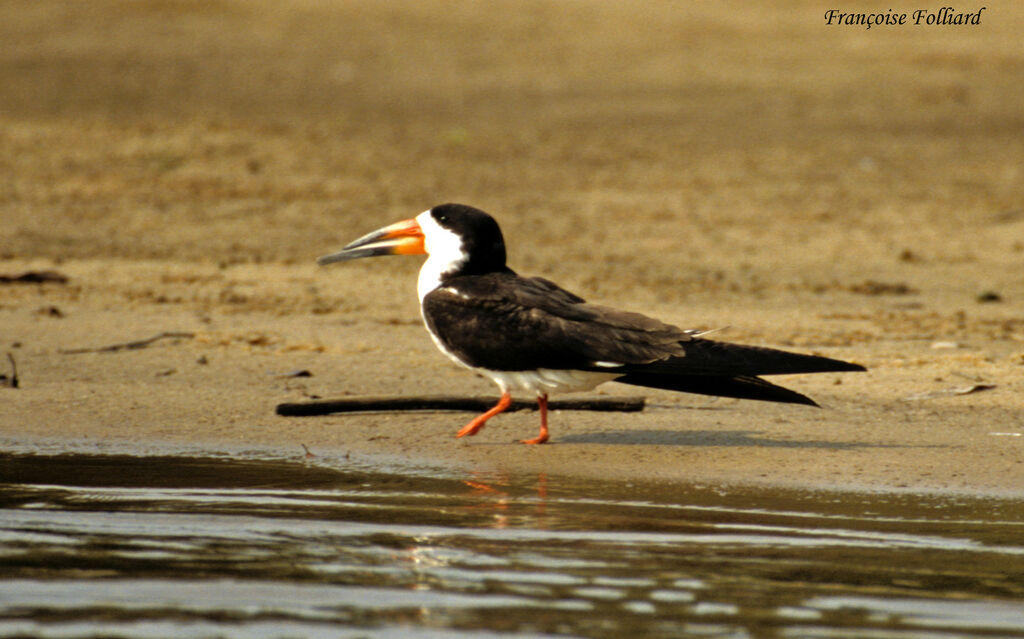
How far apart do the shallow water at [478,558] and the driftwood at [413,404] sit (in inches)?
25.4

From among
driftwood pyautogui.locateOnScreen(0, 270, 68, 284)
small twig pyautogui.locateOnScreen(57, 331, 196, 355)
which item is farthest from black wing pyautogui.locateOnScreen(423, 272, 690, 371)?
driftwood pyautogui.locateOnScreen(0, 270, 68, 284)

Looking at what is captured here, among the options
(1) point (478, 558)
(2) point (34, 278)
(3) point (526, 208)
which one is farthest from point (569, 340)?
(3) point (526, 208)

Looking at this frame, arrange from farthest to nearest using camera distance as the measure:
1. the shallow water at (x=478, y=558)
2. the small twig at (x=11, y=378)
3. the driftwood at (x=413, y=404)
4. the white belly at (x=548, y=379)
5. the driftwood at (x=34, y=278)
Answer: the driftwood at (x=34, y=278), the small twig at (x=11, y=378), the driftwood at (x=413, y=404), the white belly at (x=548, y=379), the shallow water at (x=478, y=558)

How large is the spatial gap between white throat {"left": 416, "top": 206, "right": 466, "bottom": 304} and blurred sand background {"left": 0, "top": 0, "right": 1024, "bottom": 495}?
22.2 inches

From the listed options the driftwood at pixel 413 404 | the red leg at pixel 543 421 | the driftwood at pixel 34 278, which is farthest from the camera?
the driftwood at pixel 34 278

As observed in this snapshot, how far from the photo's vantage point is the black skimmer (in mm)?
5340

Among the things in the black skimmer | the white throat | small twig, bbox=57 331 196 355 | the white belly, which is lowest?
small twig, bbox=57 331 196 355

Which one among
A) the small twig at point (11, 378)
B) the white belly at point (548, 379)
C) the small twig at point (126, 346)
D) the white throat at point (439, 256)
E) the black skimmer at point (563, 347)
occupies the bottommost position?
the small twig at point (11, 378)

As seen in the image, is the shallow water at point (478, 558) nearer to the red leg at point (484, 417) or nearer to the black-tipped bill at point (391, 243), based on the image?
the red leg at point (484, 417)

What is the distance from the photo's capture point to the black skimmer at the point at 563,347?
17.5 ft

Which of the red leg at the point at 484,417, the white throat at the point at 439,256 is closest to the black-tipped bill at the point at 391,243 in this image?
the white throat at the point at 439,256

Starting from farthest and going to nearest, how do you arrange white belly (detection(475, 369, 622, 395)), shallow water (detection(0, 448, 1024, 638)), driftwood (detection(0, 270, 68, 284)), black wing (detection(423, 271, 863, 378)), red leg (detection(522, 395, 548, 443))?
1. driftwood (detection(0, 270, 68, 284))
2. red leg (detection(522, 395, 548, 443))
3. white belly (detection(475, 369, 622, 395))
4. black wing (detection(423, 271, 863, 378))
5. shallow water (detection(0, 448, 1024, 638))

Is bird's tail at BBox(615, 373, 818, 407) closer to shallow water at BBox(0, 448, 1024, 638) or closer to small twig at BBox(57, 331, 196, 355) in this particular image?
shallow water at BBox(0, 448, 1024, 638)

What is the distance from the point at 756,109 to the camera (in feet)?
50.7
